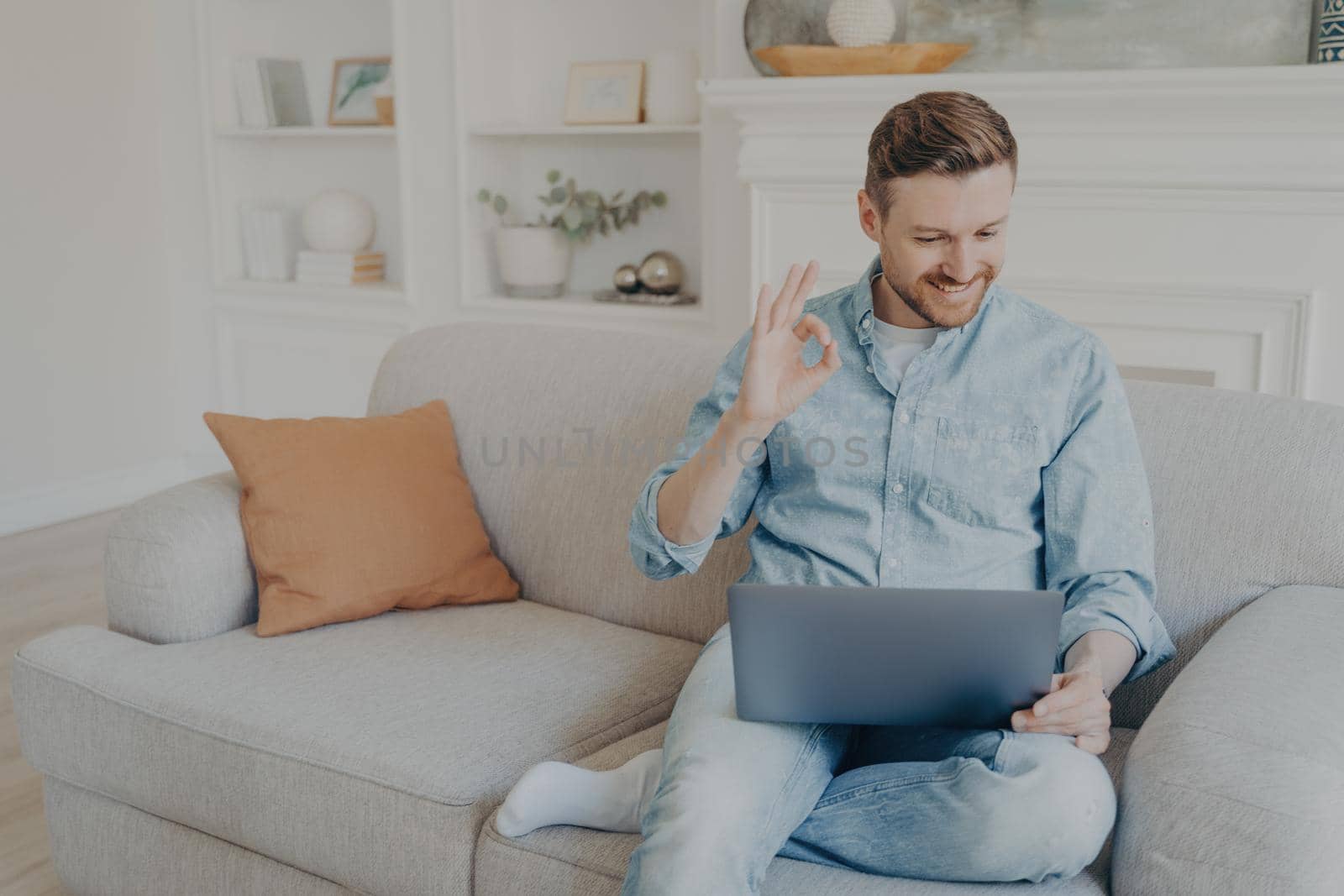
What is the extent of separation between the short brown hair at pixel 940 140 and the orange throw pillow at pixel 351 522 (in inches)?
36.6

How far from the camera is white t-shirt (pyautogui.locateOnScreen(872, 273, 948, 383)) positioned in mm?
1654

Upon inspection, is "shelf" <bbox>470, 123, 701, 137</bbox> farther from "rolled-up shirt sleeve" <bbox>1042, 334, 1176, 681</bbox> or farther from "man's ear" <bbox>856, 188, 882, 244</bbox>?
"rolled-up shirt sleeve" <bbox>1042, 334, 1176, 681</bbox>

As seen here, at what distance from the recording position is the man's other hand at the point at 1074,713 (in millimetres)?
1355

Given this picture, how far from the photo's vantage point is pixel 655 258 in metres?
3.77

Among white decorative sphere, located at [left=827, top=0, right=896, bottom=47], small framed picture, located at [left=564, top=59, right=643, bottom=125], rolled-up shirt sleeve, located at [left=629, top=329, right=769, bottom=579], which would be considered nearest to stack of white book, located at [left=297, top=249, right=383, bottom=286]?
small framed picture, located at [left=564, top=59, right=643, bottom=125]

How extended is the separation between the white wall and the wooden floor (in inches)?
8.1

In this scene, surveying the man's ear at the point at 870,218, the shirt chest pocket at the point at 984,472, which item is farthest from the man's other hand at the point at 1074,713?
the man's ear at the point at 870,218

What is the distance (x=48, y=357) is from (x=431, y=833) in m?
3.11

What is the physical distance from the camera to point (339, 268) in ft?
13.9

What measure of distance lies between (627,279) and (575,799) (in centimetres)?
243

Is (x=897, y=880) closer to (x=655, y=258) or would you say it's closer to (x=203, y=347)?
(x=655, y=258)

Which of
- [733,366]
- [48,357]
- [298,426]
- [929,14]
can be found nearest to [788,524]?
[733,366]

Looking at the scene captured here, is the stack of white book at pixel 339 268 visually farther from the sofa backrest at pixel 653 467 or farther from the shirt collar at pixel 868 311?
the shirt collar at pixel 868 311

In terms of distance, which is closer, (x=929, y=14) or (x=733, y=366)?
(x=733, y=366)
